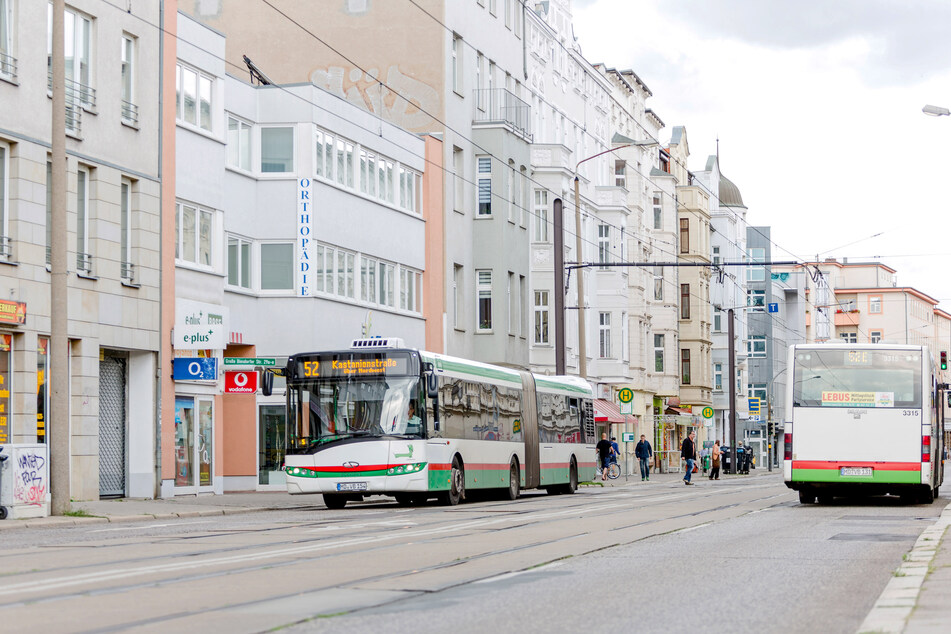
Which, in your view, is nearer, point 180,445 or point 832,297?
point 180,445

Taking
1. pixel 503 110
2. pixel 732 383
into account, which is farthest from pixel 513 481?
pixel 732 383

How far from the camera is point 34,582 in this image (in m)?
11.8

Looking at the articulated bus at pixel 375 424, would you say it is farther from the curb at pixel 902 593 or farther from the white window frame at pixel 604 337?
the white window frame at pixel 604 337

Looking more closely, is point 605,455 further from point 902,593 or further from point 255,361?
point 902,593

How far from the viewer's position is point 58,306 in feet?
76.1

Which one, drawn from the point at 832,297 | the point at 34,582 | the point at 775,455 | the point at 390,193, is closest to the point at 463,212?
the point at 390,193

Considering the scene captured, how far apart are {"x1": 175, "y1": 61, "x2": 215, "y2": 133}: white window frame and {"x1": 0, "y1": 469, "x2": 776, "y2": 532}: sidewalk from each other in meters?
8.11

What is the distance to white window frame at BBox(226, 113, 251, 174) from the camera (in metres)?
37.0

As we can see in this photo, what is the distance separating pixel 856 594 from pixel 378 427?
652 inches

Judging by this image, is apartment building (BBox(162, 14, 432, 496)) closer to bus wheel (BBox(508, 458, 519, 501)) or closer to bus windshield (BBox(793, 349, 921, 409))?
bus wheel (BBox(508, 458, 519, 501))

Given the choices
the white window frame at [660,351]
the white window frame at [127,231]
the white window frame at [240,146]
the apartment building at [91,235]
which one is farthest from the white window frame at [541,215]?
the white window frame at [127,231]

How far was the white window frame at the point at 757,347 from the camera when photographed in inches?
4685

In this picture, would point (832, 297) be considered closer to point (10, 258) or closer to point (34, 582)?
point (10, 258)

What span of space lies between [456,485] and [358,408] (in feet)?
9.34
